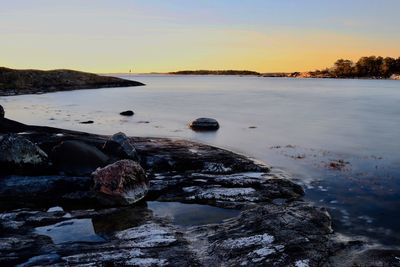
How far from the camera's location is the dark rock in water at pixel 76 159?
1881cm

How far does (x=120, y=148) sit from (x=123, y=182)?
5.37m

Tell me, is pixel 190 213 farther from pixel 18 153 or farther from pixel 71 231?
pixel 18 153

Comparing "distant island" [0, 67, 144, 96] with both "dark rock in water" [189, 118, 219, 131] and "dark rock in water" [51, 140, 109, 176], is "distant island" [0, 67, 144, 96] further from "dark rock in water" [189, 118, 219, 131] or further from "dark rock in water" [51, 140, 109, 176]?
"dark rock in water" [51, 140, 109, 176]

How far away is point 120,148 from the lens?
2133 cm

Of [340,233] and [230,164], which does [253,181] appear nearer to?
[230,164]

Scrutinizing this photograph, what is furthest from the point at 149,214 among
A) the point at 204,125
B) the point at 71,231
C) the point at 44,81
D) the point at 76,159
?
the point at 44,81

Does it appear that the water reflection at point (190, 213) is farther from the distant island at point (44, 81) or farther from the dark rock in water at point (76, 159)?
the distant island at point (44, 81)

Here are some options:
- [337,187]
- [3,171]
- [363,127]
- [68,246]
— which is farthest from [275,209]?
[363,127]

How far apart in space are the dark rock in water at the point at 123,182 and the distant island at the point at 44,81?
276ft

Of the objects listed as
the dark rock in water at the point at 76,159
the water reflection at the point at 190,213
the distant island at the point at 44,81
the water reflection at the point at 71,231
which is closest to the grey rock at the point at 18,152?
the dark rock in water at the point at 76,159

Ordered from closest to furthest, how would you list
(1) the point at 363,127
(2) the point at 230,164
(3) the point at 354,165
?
(2) the point at 230,164 < (3) the point at 354,165 < (1) the point at 363,127

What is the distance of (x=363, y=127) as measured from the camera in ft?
133

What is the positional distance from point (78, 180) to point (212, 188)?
555 centimetres

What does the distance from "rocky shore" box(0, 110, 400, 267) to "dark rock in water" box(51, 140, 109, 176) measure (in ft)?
0.15
